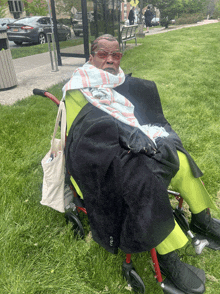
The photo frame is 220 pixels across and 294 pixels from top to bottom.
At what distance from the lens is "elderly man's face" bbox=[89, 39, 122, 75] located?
1.88 m

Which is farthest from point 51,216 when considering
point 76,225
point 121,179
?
point 121,179

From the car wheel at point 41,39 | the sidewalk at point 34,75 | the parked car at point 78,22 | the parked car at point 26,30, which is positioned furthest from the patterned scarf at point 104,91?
the car wheel at point 41,39

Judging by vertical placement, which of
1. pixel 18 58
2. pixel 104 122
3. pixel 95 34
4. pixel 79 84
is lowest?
pixel 18 58

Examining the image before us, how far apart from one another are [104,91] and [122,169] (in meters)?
0.60

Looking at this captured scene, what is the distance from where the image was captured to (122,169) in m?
1.64

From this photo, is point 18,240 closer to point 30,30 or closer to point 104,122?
point 104,122

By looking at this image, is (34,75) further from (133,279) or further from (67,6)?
(133,279)

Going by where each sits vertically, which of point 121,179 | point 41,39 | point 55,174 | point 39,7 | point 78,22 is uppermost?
Answer: point 78,22

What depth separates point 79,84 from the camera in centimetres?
182

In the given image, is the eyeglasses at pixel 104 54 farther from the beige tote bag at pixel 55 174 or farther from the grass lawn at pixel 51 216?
the grass lawn at pixel 51 216

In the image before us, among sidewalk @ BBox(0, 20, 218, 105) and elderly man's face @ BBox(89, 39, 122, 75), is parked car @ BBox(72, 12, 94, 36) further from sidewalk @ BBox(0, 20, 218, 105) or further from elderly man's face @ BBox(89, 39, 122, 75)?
elderly man's face @ BBox(89, 39, 122, 75)

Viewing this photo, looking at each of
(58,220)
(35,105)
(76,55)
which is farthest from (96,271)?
(76,55)

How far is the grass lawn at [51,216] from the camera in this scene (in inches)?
77.0

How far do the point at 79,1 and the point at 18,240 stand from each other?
692 centimetres
